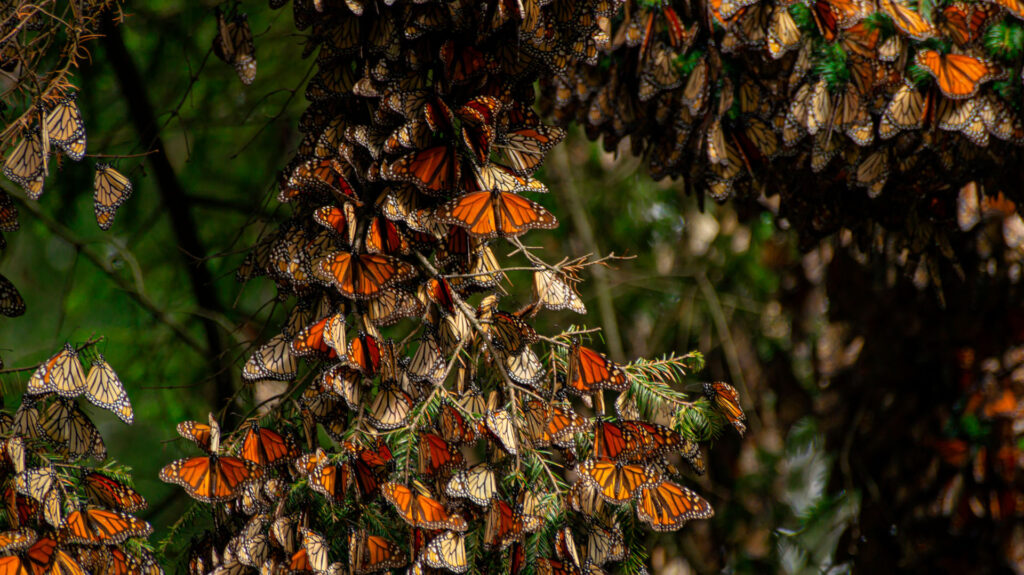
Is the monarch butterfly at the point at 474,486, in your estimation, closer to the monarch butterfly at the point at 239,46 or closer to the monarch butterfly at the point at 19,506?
the monarch butterfly at the point at 19,506

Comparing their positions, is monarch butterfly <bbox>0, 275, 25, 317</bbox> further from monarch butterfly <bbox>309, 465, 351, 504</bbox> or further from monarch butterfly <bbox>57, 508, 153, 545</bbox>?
monarch butterfly <bbox>309, 465, 351, 504</bbox>

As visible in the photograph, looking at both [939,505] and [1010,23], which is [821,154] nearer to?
[1010,23]

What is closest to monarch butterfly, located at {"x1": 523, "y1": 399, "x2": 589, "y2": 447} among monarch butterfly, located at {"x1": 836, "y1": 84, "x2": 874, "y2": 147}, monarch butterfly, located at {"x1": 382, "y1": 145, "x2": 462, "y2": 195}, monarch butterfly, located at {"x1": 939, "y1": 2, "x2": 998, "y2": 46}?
monarch butterfly, located at {"x1": 382, "y1": 145, "x2": 462, "y2": 195}

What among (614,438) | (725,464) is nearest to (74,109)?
(614,438)

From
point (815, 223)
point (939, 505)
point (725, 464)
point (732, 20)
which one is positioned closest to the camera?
point (732, 20)

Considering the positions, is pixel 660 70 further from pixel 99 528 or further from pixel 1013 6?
pixel 99 528

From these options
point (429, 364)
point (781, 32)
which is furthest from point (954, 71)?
point (429, 364)

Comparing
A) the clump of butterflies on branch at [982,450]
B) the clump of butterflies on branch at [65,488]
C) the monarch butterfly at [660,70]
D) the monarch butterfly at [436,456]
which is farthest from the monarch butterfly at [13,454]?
the clump of butterflies on branch at [982,450]
